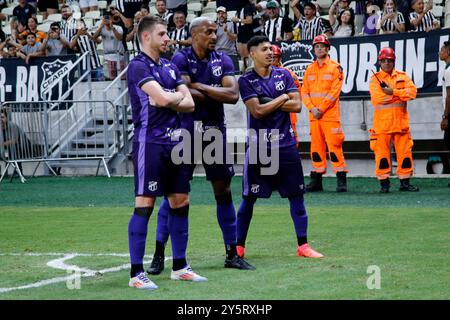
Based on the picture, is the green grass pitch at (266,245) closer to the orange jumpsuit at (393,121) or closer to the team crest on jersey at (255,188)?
the orange jumpsuit at (393,121)

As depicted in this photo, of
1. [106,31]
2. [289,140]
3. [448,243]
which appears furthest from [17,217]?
[106,31]

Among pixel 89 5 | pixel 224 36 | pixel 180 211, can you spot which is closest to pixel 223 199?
pixel 180 211

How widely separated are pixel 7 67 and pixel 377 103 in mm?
11159

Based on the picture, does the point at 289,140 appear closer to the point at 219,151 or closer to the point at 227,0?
the point at 219,151

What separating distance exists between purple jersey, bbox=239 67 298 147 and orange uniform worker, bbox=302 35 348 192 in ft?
22.9

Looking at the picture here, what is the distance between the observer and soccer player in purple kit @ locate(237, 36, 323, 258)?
10.2 meters

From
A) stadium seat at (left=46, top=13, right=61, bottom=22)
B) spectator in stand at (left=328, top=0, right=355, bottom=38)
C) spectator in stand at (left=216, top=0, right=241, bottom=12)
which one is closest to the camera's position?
spectator in stand at (left=328, top=0, right=355, bottom=38)

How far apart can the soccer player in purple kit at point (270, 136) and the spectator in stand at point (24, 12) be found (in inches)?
749

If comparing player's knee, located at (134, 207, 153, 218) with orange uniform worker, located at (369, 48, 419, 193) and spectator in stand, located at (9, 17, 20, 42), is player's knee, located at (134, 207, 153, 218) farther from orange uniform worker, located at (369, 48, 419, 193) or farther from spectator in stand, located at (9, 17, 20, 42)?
spectator in stand, located at (9, 17, 20, 42)

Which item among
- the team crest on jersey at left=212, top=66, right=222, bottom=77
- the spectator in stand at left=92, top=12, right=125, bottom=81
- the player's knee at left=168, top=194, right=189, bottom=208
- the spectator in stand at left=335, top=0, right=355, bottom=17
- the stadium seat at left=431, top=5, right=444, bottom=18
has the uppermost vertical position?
the spectator in stand at left=335, top=0, right=355, bottom=17

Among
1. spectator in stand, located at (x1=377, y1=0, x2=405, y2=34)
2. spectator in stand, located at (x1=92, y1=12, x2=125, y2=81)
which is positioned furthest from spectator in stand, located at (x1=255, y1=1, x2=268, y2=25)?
spectator in stand, located at (x1=92, y1=12, x2=125, y2=81)

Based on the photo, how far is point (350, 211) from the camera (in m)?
14.4
